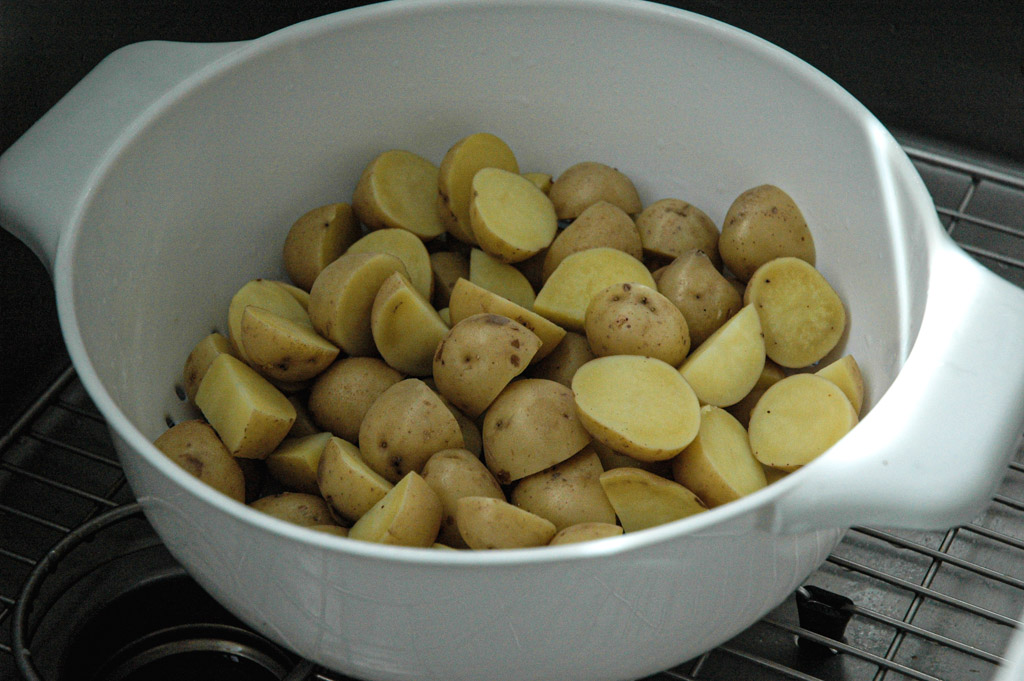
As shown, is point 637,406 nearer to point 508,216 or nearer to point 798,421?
point 798,421

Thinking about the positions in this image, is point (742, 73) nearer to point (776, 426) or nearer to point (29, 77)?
point (776, 426)

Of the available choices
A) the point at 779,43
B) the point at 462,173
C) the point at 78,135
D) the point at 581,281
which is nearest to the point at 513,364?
the point at 581,281

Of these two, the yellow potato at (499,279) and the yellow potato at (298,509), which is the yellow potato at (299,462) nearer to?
the yellow potato at (298,509)

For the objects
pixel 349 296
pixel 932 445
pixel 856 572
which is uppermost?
pixel 932 445

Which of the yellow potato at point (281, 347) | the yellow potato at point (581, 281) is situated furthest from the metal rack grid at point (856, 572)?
the yellow potato at point (581, 281)

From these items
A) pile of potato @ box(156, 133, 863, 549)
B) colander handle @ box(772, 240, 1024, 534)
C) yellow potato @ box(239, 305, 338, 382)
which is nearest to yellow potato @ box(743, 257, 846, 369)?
pile of potato @ box(156, 133, 863, 549)

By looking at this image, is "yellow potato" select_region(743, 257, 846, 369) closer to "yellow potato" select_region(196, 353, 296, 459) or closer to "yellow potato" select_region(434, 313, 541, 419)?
"yellow potato" select_region(434, 313, 541, 419)
